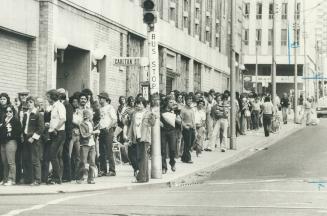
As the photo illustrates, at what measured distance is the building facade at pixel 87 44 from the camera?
66.1 feet

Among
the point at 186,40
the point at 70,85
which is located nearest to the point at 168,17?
the point at 186,40

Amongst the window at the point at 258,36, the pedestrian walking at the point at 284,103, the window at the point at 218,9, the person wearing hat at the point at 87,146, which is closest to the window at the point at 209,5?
the window at the point at 218,9

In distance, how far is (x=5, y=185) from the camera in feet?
51.5

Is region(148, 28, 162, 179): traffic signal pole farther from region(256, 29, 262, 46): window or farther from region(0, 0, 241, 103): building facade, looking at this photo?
region(256, 29, 262, 46): window

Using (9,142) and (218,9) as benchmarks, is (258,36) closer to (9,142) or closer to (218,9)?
(218,9)

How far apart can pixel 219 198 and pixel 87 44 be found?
481 inches

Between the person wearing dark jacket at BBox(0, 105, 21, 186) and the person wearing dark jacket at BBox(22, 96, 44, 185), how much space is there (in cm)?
18

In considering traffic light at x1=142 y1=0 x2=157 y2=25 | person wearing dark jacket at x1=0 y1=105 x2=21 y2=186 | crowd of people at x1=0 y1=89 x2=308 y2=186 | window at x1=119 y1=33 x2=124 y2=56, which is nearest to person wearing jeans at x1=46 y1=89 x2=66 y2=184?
crowd of people at x1=0 y1=89 x2=308 y2=186

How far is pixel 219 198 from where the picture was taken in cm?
1334

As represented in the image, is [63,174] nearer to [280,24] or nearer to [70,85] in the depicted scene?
[70,85]

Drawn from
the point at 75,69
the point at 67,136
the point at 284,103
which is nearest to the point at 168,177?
the point at 67,136

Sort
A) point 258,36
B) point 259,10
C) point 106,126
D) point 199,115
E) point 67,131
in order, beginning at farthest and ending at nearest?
point 259,10, point 258,36, point 199,115, point 106,126, point 67,131

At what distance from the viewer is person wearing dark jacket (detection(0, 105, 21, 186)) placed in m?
15.7

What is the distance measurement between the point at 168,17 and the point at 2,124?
20.5 meters
